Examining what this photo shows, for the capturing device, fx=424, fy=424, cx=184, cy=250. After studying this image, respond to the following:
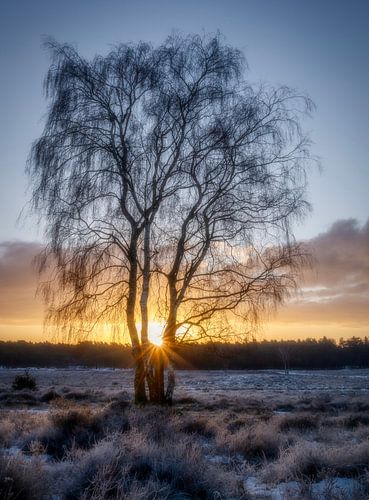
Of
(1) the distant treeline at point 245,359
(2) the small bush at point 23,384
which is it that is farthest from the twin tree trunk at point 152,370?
(1) the distant treeline at point 245,359

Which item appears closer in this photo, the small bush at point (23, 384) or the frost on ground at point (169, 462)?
the frost on ground at point (169, 462)

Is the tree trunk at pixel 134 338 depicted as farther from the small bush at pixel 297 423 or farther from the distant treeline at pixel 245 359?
the distant treeline at pixel 245 359

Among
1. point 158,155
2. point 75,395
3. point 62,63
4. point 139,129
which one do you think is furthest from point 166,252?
point 75,395

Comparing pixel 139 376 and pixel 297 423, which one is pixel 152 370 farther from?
pixel 297 423

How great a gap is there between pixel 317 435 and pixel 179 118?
9249 mm

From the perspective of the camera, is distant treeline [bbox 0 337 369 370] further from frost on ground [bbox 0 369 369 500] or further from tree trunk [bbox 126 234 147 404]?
frost on ground [bbox 0 369 369 500]

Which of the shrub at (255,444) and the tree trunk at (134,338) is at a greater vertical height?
the tree trunk at (134,338)

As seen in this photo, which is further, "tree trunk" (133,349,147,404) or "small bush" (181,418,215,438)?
"tree trunk" (133,349,147,404)

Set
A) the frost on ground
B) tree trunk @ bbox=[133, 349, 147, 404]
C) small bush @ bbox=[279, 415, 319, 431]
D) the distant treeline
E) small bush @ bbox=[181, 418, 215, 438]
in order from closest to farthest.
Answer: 1. the frost on ground
2. small bush @ bbox=[181, 418, 215, 438]
3. small bush @ bbox=[279, 415, 319, 431]
4. tree trunk @ bbox=[133, 349, 147, 404]
5. the distant treeline

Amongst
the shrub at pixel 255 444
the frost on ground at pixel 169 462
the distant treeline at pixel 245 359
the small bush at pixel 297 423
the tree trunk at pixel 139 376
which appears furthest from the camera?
the distant treeline at pixel 245 359

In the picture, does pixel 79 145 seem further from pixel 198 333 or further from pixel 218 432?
pixel 218 432

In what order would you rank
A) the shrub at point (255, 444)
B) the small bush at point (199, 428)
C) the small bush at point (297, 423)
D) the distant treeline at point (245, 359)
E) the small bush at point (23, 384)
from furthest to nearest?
the distant treeline at point (245, 359), the small bush at point (23, 384), the small bush at point (297, 423), the small bush at point (199, 428), the shrub at point (255, 444)

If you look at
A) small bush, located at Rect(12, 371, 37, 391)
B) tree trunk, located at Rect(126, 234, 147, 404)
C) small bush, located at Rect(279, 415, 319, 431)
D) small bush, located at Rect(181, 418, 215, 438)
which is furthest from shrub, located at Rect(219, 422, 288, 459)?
small bush, located at Rect(12, 371, 37, 391)

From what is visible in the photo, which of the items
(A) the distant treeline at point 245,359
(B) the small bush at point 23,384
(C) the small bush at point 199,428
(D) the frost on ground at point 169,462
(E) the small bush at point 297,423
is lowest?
(A) the distant treeline at point 245,359
